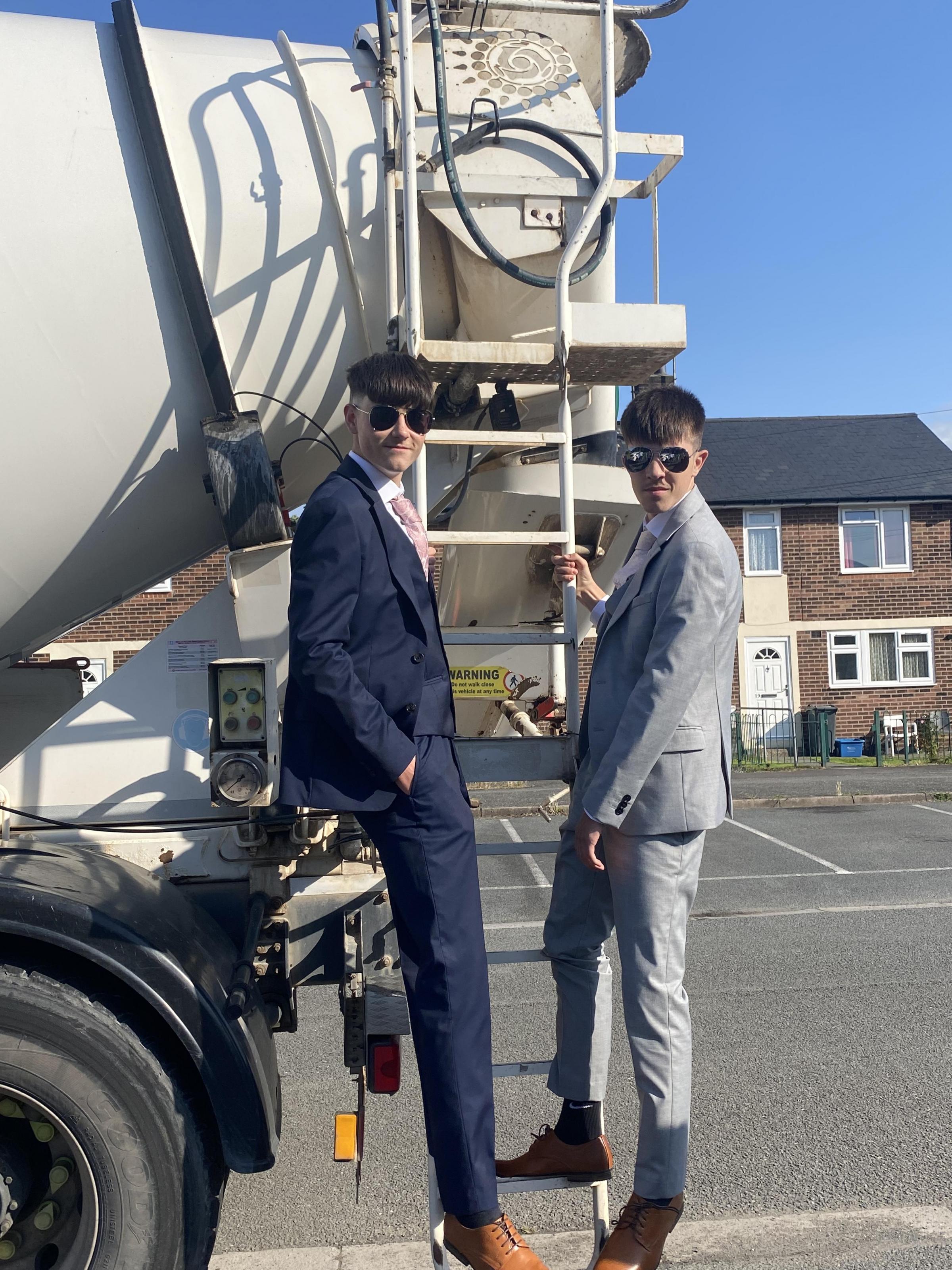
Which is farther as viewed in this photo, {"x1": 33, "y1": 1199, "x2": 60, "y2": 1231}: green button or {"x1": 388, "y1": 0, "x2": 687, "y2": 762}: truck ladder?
{"x1": 388, "y1": 0, "x2": 687, "y2": 762}: truck ladder

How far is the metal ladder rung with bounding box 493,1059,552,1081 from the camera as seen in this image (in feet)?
8.57

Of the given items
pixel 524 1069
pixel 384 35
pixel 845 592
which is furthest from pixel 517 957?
pixel 845 592

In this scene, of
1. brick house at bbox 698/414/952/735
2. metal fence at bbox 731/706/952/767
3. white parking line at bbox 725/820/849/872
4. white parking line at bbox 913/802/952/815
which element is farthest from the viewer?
brick house at bbox 698/414/952/735

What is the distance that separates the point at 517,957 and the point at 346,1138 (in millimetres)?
660

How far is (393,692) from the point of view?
2.35 m

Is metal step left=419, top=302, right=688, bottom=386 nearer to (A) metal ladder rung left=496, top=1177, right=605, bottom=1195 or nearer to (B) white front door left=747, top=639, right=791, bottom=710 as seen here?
(A) metal ladder rung left=496, top=1177, right=605, bottom=1195

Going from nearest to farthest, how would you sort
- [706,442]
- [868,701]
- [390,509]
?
[390,509] < [868,701] < [706,442]

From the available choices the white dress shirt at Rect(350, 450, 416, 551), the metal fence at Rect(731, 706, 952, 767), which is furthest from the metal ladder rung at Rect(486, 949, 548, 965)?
the metal fence at Rect(731, 706, 952, 767)

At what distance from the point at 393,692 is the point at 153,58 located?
1842 millimetres

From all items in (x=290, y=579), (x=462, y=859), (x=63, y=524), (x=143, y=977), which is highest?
(x=63, y=524)

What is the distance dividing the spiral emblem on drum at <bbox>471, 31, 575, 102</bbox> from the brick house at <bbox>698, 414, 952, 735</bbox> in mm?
20012

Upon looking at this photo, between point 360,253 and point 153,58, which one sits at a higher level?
point 153,58

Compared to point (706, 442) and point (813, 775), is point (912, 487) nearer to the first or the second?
point (706, 442)

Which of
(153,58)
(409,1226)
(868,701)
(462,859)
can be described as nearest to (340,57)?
(153,58)
